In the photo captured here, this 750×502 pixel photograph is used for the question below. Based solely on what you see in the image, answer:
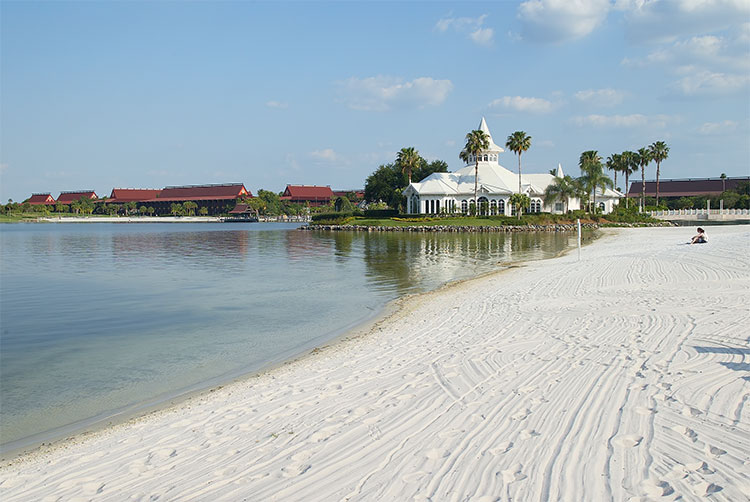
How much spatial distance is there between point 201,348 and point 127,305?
24.6 feet

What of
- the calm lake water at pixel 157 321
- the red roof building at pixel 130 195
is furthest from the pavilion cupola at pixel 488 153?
the red roof building at pixel 130 195

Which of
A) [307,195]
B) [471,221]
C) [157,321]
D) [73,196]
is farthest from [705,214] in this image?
[73,196]

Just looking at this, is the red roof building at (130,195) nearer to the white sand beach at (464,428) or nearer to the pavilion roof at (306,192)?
the pavilion roof at (306,192)

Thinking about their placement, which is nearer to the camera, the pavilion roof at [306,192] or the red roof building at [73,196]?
the pavilion roof at [306,192]

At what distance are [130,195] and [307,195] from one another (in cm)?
6347

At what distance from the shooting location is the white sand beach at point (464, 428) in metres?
4.77

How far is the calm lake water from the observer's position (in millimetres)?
9383

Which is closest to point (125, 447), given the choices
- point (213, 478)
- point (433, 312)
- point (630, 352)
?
point (213, 478)

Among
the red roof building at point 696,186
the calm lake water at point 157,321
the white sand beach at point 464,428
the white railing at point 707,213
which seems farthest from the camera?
the red roof building at point 696,186

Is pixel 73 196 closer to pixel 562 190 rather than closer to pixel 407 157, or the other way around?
pixel 407 157

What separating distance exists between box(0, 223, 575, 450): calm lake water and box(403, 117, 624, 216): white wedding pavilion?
165ft

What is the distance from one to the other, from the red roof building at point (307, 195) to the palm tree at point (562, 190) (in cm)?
9289

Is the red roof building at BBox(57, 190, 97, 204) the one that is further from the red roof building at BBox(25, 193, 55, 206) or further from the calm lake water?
the calm lake water

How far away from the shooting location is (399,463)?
5254 mm
